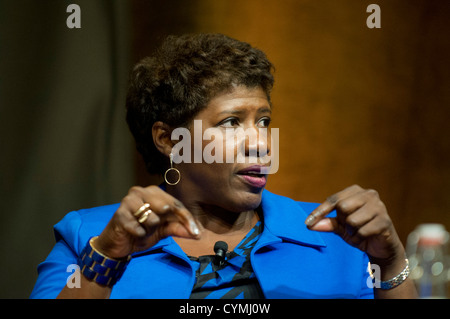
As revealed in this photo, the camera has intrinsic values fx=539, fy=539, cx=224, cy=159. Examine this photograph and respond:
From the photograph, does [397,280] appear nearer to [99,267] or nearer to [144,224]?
[144,224]

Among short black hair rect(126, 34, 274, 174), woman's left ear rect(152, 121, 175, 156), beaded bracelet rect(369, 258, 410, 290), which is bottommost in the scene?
beaded bracelet rect(369, 258, 410, 290)

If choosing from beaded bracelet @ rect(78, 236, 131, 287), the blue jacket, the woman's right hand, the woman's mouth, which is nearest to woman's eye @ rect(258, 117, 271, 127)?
the woman's mouth

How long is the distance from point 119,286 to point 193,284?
0.73ft

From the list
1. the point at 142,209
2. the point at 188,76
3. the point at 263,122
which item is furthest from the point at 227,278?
the point at 188,76

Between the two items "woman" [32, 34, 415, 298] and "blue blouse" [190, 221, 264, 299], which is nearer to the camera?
"woman" [32, 34, 415, 298]

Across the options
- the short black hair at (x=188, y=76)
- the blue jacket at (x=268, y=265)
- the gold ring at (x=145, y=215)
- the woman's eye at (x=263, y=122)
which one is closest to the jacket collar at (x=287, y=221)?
the blue jacket at (x=268, y=265)

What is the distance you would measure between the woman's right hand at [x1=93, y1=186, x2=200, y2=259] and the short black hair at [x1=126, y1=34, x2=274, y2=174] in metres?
0.47

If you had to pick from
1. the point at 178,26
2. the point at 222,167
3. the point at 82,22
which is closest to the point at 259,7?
the point at 178,26

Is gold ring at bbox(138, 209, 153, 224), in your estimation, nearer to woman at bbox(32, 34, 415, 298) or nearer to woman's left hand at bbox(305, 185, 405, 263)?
woman at bbox(32, 34, 415, 298)

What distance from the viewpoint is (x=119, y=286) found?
1.59m

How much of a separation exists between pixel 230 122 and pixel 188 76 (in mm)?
206

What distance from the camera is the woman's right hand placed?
128cm

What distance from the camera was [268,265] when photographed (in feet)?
5.26

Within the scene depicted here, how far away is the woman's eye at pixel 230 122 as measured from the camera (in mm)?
1652
